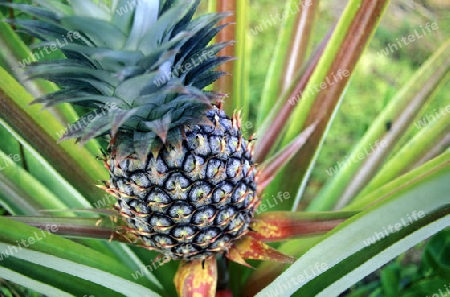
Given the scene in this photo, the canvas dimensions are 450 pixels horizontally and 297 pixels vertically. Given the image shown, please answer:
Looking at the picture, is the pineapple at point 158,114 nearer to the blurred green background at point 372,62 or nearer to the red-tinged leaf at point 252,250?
the red-tinged leaf at point 252,250

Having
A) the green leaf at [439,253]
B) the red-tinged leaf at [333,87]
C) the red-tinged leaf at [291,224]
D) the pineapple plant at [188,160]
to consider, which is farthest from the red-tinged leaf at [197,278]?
the green leaf at [439,253]

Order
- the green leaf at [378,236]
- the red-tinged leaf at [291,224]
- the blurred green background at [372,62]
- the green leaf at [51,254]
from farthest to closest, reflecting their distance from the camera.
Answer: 1. the blurred green background at [372,62]
2. the red-tinged leaf at [291,224]
3. the green leaf at [51,254]
4. the green leaf at [378,236]

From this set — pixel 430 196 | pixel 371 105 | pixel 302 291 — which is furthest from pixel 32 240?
pixel 371 105

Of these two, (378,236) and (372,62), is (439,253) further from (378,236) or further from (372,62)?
(372,62)

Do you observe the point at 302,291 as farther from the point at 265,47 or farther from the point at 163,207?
the point at 265,47

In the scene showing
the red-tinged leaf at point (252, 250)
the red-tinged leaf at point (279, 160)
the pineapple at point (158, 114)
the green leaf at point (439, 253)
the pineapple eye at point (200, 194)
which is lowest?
the green leaf at point (439, 253)

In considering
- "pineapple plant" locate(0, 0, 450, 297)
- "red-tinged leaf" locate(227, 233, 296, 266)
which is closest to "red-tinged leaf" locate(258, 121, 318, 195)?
"pineapple plant" locate(0, 0, 450, 297)

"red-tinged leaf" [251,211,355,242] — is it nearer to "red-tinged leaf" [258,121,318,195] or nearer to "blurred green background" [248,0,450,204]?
"red-tinged leaf" [258,121,318,195]
